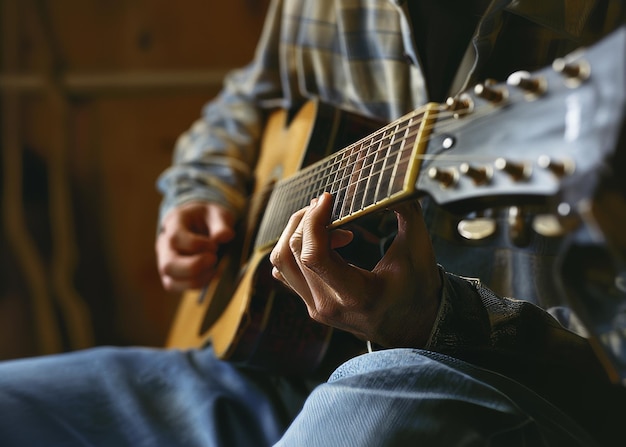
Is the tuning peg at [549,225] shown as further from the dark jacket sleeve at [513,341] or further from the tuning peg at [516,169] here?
the dark jacket sleeve at [513,341]

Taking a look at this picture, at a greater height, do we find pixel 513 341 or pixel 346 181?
pixel 346 181

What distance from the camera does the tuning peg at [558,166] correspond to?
0.35 metres

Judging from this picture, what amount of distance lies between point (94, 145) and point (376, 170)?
1.20m

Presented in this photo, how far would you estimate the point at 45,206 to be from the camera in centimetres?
153

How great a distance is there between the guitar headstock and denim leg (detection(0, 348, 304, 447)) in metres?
0.38

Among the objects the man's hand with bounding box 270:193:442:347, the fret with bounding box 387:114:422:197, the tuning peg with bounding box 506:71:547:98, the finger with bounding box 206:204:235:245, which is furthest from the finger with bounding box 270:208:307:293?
the finger with bounding box 206:204:235:245

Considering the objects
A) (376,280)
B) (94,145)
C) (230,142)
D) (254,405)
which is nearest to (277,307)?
(254,405)

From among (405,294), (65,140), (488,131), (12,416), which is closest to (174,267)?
(12,416)

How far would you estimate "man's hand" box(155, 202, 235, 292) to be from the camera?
34.7 inches

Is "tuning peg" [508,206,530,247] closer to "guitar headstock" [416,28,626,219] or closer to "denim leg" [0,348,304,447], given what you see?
"guitar headstock" [416,28,626,219]

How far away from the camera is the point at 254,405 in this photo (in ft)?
2.39

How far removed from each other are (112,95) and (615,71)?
136 cm

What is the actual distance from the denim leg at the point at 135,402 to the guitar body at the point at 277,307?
0.12 ft

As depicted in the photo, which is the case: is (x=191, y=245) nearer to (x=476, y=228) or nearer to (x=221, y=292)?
(x=221, y=292)
